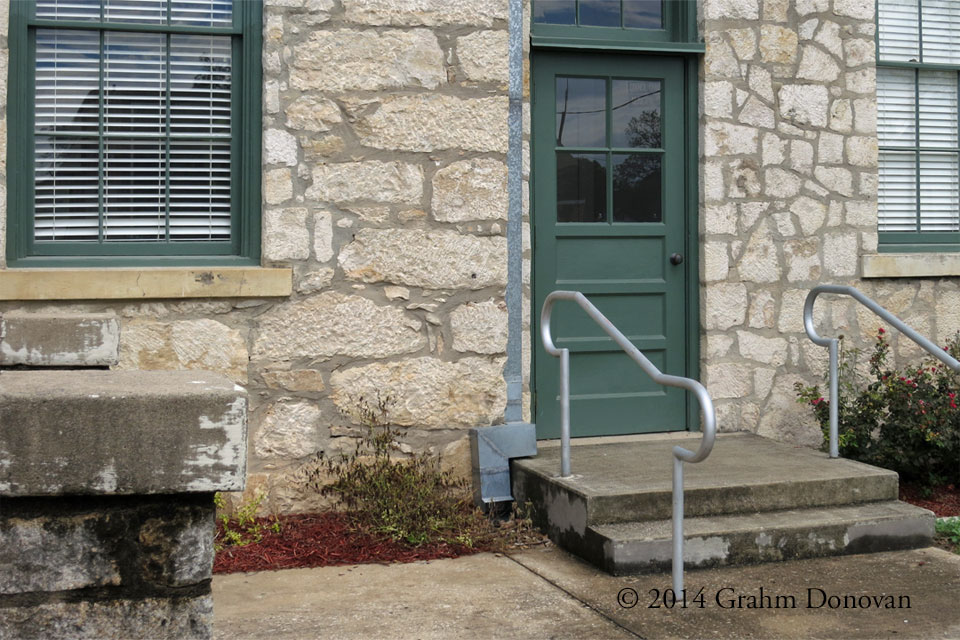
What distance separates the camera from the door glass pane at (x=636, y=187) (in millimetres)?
5879

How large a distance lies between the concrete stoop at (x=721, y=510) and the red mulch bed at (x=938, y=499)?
0.65 m

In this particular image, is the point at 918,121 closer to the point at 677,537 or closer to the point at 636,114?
the point at 636,114

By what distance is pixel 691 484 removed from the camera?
458 cm

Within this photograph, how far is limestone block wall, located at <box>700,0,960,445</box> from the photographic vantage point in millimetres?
5918

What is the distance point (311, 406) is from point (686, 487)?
1803 millimetres

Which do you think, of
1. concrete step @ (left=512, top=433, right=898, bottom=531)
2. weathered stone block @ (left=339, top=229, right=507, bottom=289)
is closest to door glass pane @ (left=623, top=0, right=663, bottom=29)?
weathered stone block @ (left=339, top=229, right=507, bottom=289)

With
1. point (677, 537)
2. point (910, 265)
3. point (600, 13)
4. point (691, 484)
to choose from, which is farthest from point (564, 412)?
point (910, 265)

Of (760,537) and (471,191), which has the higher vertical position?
(471,191)

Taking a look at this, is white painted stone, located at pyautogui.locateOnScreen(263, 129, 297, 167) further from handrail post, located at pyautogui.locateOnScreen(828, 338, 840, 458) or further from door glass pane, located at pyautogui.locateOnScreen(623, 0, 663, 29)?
handrail post, located at pyautogui.locateOnScreen(828, 338, 840, 458)

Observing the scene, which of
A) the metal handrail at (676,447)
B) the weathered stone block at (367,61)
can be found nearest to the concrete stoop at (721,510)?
the metal handrail at (676,447)

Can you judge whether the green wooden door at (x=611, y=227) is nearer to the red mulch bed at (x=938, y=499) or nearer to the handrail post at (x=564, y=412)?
the handrail post at (x=564, y=412)

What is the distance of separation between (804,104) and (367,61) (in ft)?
8.96

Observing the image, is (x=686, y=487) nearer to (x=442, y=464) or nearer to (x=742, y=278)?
(x=442, y=464)

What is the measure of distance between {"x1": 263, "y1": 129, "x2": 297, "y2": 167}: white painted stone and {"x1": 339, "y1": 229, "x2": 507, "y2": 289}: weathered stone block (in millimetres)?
492
